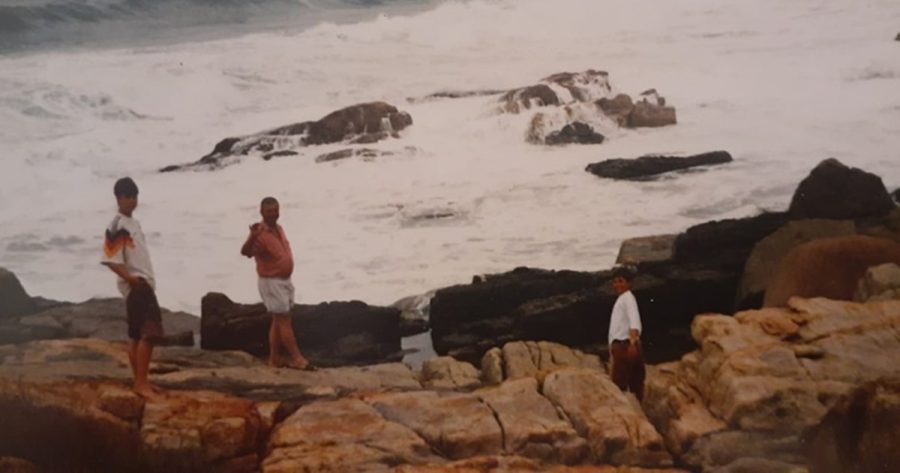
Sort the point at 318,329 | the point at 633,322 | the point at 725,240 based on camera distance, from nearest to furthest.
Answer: the point at 633,322 < the point at 318,329 < the point at 725,240

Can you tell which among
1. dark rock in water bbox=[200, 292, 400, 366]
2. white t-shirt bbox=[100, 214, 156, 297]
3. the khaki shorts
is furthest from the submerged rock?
white t-shirt bbox=[100, 214, 156, 297]

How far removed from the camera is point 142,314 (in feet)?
14.7

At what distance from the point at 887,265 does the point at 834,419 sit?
1.15 m

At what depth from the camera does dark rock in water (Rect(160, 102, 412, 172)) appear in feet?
17.1

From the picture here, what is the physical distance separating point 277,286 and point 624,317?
1.66 m

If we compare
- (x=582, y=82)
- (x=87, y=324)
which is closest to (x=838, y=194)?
(x=582, y=82)

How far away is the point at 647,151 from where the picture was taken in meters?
5.27

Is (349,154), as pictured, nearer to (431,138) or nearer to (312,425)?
(431,138)

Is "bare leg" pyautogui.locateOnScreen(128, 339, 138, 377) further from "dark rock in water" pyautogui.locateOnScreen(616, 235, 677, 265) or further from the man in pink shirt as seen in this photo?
"dark rock in water" pyautogui.locateOnScreen(616, 235, 677, 265)

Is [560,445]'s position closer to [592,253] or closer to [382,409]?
[382,409]

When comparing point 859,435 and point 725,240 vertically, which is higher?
point 725,240

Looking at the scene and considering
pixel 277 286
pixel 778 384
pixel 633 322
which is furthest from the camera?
pixel 277 286

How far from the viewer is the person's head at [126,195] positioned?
4.55 metres

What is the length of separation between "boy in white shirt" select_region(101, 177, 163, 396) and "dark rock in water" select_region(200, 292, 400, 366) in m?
0.41
